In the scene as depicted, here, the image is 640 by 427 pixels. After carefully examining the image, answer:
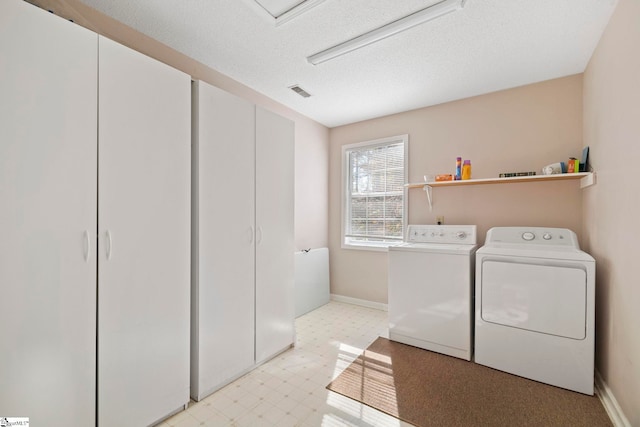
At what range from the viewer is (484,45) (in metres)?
2.14

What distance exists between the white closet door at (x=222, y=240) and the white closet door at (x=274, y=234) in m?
0.09

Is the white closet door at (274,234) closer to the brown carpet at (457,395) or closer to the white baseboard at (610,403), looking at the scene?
the brown carpet at (457,395)

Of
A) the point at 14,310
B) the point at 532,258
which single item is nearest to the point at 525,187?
→ the point at 532,258

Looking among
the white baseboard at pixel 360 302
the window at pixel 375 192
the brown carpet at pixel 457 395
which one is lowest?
the brown carpet at pixel 457 395

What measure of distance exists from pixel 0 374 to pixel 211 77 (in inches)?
93.5

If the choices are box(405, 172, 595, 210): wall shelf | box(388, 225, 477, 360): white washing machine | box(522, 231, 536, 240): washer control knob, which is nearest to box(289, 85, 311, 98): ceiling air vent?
box(405, 172, 595, 210): wall shelf

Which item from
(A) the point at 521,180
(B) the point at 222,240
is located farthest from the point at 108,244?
(A) the point at 521,180

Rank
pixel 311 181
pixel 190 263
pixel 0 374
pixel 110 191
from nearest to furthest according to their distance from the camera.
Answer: pixel 0 374 → pixel 110 191 → pixel 190 263 → pixel 311 181

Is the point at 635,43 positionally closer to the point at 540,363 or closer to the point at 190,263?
the point at 540,363

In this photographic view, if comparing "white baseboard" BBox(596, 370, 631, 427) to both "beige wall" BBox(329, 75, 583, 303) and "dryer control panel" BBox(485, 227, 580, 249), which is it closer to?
"dryer control panel" BBox(485, 227, 580, 249)

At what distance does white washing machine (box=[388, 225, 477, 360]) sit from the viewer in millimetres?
2387

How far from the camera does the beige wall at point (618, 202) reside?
1494mm

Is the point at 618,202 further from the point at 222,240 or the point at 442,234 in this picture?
the point at 222,240

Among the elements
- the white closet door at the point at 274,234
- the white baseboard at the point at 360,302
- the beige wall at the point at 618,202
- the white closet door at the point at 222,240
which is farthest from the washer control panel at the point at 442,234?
the white closet door at the point at 222,240
